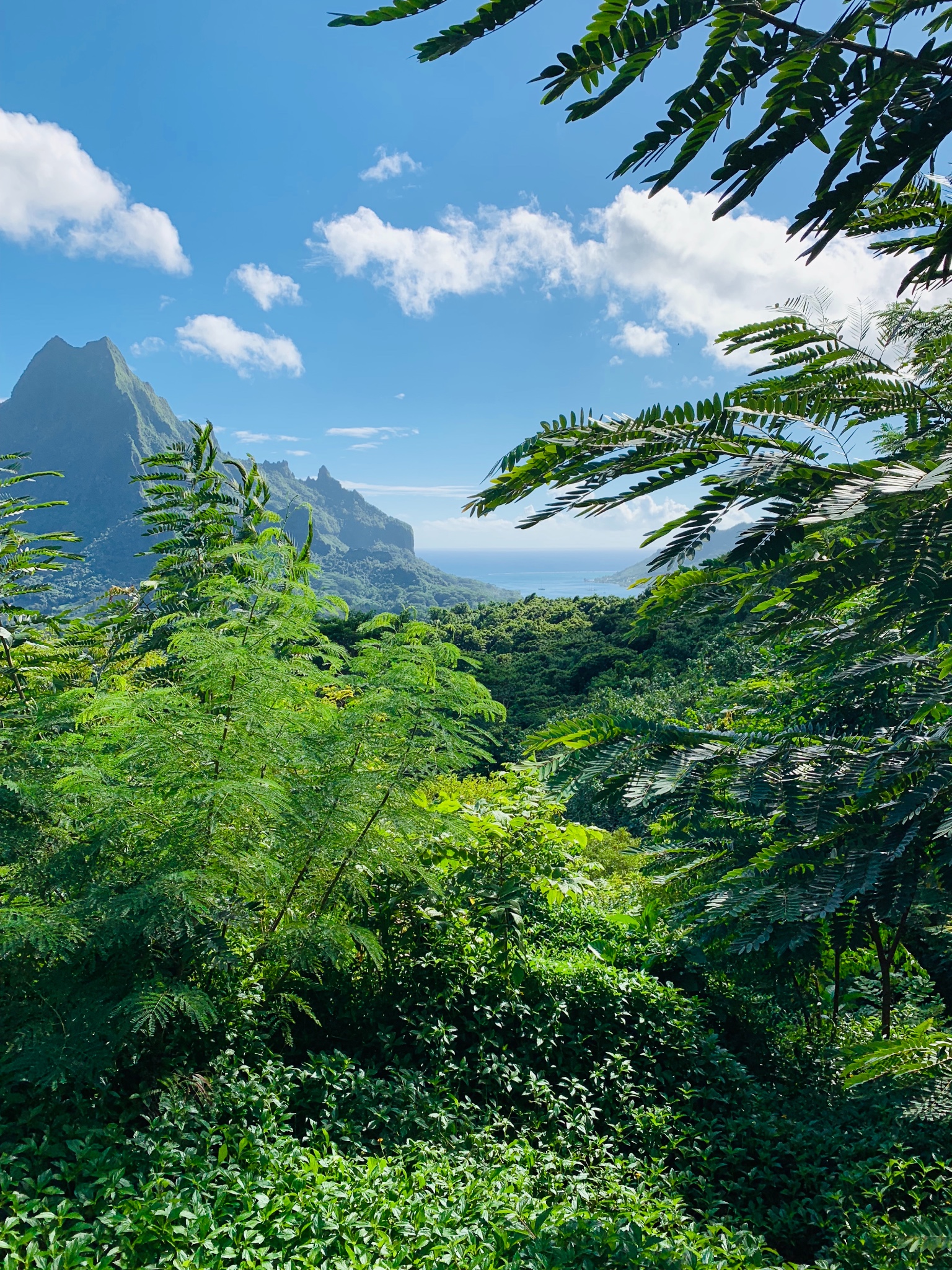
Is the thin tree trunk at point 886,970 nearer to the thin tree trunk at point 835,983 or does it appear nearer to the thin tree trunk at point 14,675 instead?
the thin tree trunk at point 835,983

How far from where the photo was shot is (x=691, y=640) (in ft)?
56.1

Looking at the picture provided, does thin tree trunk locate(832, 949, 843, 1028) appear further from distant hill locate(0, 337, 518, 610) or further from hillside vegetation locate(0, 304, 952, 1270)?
distant hill locate(0, 337, 518, 610)

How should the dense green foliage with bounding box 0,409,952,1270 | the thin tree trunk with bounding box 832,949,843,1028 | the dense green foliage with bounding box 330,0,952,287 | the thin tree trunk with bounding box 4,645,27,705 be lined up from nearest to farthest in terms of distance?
the dense green foliage with bounding box 330,0,952,287 < the dense green foliage with bounding box 0,409,952,1270 < the thin tree trunk with bounding box 4,645,27,705 < the thin tree trunk with bounding box 832,949,843,1028

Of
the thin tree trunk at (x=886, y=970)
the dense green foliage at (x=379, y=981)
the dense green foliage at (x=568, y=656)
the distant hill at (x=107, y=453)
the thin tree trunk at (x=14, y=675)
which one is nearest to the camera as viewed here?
the dense green foliage at (x=379, y=981)

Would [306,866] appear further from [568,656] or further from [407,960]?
[568,656]

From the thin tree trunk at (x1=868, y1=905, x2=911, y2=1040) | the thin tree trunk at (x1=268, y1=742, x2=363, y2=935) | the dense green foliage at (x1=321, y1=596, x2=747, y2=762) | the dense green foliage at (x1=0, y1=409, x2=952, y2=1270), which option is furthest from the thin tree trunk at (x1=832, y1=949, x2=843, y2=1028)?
the dense green foliage at (x1=321, y1=596, x2=747, y2=762)

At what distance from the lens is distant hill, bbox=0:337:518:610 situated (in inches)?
5217

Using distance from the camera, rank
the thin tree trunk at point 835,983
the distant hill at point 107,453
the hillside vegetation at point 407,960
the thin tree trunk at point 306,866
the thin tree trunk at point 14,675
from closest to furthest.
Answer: the hillside vegetation at point 407,960, the thin tree trunk at point 306,866, the thin tree trunk at point 14,675, the thin tree trunk at point 835,983, the distant hill at point 107,453

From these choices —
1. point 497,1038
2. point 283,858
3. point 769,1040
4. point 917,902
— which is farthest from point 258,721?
point 769,1040

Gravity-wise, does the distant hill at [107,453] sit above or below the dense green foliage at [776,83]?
above

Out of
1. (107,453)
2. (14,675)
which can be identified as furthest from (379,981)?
(107,453)

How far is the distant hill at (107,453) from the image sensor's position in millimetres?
132500

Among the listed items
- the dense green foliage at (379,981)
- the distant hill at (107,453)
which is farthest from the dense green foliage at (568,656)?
the distant hill at (107,453)

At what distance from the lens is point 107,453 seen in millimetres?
164250
